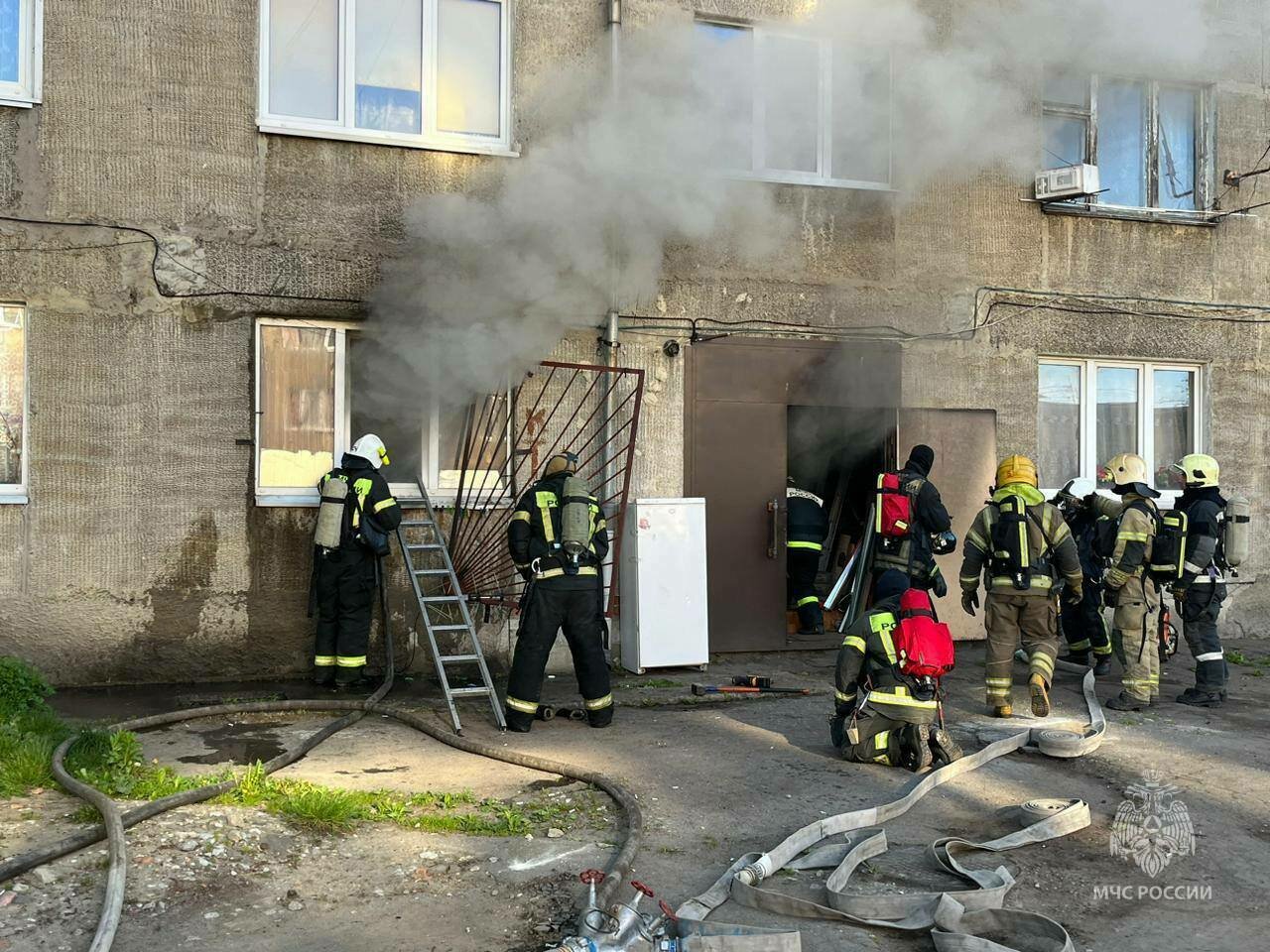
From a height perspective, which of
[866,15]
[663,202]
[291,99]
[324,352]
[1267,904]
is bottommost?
[1267,904]

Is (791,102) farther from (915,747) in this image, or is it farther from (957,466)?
(915,747)

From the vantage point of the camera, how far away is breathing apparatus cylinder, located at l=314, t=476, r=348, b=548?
7965 millimetres

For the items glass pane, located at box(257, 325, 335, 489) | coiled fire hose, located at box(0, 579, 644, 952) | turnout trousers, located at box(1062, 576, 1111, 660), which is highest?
glass pane, located at box(257, 325, 335, 489)

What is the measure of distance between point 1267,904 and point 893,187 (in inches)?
273

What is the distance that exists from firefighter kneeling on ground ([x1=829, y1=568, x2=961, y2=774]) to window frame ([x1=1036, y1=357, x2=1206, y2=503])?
5103 millimetres

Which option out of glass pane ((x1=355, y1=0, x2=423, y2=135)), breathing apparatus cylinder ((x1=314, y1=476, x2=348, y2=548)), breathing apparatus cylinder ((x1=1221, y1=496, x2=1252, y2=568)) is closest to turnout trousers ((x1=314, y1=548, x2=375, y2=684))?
breathing apparatus cylinder ((x1=314, y1=476, x2=348, y2=548))

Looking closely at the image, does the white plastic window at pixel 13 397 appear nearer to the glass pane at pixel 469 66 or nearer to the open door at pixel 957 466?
the glass pane at pixel 469 66

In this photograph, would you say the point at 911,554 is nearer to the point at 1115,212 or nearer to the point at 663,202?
the point at 663,202

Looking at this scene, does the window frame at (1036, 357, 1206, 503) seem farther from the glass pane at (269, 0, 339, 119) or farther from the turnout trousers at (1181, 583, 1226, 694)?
the glass pane at (269, 0, 339, 119)

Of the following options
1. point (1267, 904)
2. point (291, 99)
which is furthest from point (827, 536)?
point (1267, 904)

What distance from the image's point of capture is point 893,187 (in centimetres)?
997

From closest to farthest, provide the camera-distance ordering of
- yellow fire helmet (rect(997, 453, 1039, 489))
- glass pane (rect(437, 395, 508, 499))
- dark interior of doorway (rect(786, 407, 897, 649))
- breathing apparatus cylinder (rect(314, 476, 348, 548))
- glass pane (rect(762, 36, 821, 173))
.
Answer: yellow fire helmet (rect(997, 453, 1039, 489))
breathing apparatus cylinder (rect(314, 476, 348, 548))
glass pane (rect(437, 395, 508, 499))
glass pane (rect(762, 36, 821, 173))
dark interior of doorway (rect(786, 407, 897, 649))

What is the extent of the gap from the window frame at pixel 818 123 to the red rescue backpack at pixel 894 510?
273 centimetres

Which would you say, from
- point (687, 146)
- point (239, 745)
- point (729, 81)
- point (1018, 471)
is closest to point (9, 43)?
point (687, 146)
